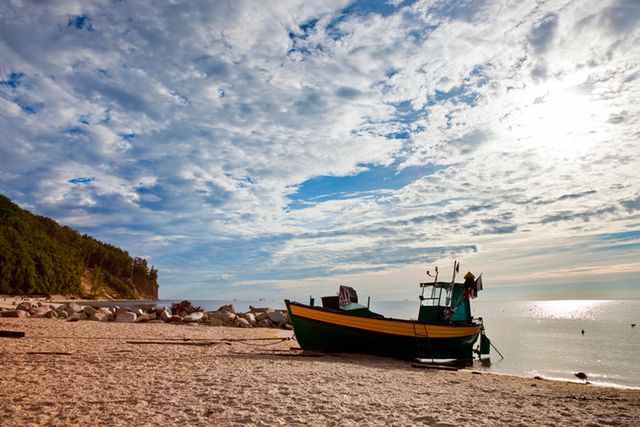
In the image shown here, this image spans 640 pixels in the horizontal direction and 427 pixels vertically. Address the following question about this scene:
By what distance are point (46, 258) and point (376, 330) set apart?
90431 mm

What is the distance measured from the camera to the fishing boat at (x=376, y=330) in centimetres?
1847

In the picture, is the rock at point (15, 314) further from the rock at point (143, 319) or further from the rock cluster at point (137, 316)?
the rock at point (143, 319)

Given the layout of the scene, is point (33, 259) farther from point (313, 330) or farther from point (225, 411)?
point (225, 411)

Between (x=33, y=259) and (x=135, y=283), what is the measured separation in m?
80.8

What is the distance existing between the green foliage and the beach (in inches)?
2967

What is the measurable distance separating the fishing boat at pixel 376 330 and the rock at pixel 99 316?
16.0m

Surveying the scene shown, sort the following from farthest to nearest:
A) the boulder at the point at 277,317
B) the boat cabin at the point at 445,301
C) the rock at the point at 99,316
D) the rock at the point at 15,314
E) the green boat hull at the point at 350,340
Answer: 1. the boulder at the point at 277,317
2. the rock at the point at 99,316
3. the rock at the point at 15,314
4. the boat cabin at the point at 445,301
5. the green boat hull at the point at 350,340

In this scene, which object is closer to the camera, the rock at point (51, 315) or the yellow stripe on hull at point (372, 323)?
the yellow stripe on hull at point (372, 323)

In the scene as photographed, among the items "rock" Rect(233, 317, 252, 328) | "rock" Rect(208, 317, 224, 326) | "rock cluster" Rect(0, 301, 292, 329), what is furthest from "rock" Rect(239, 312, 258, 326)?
"rock" Rect(208, 317, 224, 326)

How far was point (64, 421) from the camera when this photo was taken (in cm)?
648

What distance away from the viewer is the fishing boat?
60.6ft

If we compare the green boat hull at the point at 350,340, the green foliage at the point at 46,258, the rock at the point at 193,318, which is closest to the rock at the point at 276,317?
the rock at the point at 193,318

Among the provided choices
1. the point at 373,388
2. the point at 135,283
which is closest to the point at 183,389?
the point at 373,388

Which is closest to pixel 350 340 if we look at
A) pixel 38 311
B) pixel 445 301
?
pixel 445 301
